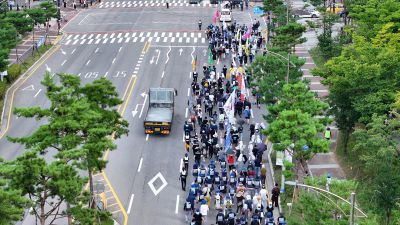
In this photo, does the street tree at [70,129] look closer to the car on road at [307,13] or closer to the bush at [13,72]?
the bush at [13,72]

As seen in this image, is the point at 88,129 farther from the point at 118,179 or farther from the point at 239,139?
the point at 239,139

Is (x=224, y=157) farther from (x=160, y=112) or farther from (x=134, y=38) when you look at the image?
(x=134, y=38)

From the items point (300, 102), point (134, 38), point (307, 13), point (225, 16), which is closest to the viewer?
point (300, 102)

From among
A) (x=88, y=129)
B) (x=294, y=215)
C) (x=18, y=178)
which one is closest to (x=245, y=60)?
(x=294, y=215)

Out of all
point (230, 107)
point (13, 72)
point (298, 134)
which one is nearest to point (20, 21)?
point (13, 72)

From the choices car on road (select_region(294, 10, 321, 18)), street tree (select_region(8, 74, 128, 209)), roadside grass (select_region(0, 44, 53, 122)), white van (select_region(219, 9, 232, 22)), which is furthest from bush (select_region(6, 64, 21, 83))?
car on road (select_region(294, 10, 321, 18))

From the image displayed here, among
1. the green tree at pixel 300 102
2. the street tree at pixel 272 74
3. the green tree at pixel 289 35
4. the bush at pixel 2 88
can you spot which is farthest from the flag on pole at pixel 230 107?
the bush at pixel 2 88
